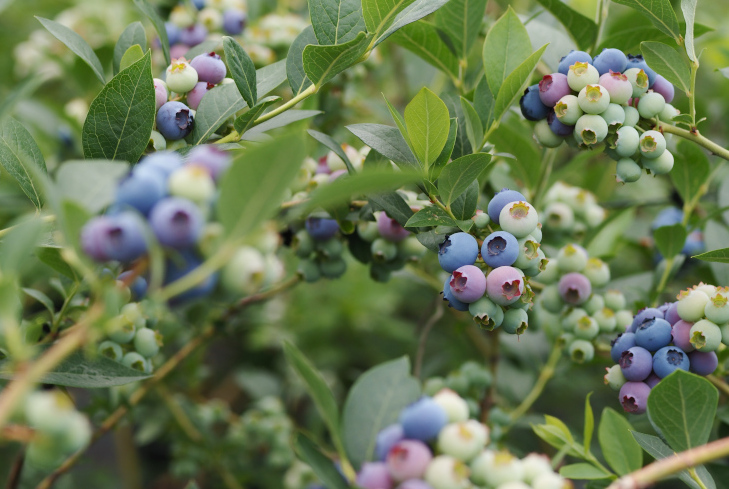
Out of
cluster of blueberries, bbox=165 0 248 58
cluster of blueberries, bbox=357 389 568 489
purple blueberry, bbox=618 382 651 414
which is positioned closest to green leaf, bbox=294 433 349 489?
cluster of blueberries, bbox=357 389 568 489

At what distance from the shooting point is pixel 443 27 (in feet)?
4.12

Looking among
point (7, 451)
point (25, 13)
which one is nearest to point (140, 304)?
point (7, 451)

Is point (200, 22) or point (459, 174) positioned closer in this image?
point (459, 174)

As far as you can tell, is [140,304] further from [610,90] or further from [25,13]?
[25,13]

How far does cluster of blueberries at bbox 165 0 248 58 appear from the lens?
1608 mm

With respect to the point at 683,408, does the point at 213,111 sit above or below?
above

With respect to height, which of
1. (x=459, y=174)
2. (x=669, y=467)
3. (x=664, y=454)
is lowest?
(x=664, y=454)

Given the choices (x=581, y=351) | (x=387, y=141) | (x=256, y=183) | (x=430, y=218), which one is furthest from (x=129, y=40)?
(x=581, y=351)

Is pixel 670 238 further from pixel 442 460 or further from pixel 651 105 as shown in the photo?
pixel 442 460

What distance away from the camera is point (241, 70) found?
37.5 inches

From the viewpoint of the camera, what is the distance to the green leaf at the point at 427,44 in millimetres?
1214

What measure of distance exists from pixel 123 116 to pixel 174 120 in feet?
0.27

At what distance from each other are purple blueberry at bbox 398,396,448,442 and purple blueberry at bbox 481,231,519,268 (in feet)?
1.05

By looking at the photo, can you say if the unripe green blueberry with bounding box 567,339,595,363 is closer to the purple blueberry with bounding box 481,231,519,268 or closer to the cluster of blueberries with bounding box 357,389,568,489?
the purple blueberry with bounding box 481,231,519,268
